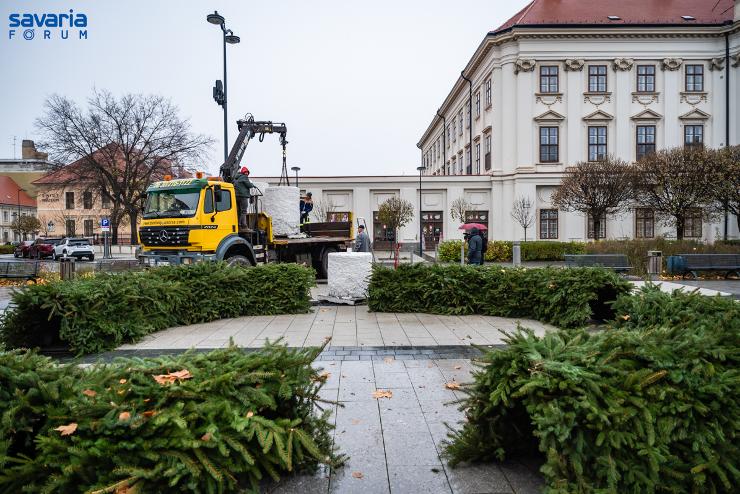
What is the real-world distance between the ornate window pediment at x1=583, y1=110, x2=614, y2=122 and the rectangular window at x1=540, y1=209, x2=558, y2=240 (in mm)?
7763

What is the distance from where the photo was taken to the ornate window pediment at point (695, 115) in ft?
134

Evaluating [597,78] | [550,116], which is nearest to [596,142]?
[550,116]

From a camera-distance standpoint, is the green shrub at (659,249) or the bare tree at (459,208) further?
the bare tree at (459,208)

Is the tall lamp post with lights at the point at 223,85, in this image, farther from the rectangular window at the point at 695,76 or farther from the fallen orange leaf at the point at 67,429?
the rectangular window at the point at 695,76

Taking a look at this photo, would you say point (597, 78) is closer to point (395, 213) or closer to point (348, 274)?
point (395, 213)

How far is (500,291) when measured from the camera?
30.9 ft

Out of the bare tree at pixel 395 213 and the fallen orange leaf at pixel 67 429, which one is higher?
the bare tree at pixel 395 213

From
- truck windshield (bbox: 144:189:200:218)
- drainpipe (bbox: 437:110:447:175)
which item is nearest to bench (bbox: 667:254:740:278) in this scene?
truck windshield (bbox: 144:189:200:218)

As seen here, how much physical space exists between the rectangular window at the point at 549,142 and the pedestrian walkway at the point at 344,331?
34.3 metres

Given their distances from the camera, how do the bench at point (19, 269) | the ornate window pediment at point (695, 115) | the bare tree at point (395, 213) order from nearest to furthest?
the bench at point (19, 269), the bare tree at point (395, 213), the ornate window pediment at point (695, 115)

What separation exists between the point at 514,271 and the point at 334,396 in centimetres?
549

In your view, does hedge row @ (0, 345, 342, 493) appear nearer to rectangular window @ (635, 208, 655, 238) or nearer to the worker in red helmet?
the worker in red helmet

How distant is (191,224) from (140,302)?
6.14 meters

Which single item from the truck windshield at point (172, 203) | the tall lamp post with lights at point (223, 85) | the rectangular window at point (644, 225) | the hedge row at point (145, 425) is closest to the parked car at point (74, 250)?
the tall lamp post with lights at point (223, 85)
